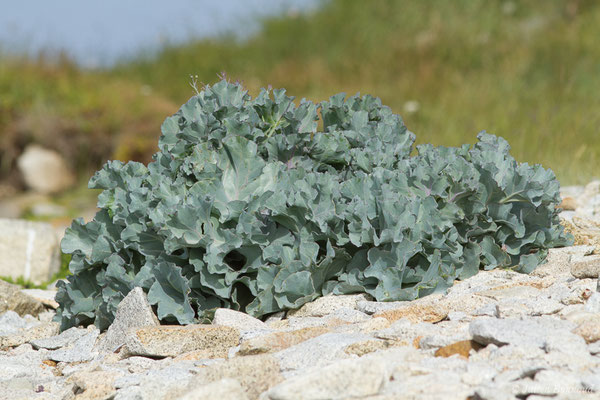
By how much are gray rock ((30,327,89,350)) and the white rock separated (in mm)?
8282

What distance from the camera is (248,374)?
8.56ft

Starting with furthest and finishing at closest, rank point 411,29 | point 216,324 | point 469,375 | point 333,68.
A: point 411,29 → point 333,68 → point 216,324 → point 469,375

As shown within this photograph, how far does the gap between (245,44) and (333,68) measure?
290 cm

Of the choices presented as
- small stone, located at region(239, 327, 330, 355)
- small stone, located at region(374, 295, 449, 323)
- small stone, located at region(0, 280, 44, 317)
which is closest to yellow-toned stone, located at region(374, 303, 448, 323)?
small stone, located at region(374, 295, 449, 323)

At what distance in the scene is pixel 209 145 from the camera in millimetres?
3877

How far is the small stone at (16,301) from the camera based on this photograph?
4645 millimetres

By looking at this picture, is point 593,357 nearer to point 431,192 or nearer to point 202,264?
point 431,192

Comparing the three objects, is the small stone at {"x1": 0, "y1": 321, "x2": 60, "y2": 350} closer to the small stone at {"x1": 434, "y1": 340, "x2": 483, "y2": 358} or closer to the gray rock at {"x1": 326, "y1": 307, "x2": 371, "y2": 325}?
the gray rock at {"x1": 326, "y1": 307, "x2": 371, "y2": 325}

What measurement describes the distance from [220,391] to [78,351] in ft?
4.92

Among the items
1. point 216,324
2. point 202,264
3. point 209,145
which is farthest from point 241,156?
point 216,324

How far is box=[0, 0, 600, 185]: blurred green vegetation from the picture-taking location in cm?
850

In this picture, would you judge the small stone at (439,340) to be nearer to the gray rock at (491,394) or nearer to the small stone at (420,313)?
the small stone at (420,313)

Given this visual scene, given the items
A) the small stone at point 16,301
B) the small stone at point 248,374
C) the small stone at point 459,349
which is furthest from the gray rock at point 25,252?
the small stone at point 459,349

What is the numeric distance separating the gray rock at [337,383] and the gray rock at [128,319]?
1290 millimetres
